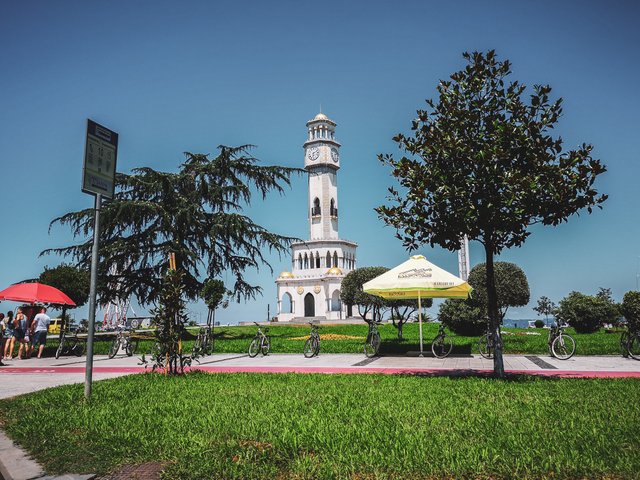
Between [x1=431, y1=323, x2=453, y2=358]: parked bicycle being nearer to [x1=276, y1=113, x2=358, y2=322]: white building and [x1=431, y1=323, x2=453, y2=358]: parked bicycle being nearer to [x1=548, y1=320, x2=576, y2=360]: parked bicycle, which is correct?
[x1=548, y1=320, x2=576, y2=360]: parked bicycle

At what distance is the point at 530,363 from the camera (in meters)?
12.7

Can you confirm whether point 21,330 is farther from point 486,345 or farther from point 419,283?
point 486,345

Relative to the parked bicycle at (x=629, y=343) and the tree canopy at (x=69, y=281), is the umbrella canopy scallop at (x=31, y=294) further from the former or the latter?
the parked bicycle at (x=629, y=343)

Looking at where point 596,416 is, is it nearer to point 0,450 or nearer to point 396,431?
point 396,431

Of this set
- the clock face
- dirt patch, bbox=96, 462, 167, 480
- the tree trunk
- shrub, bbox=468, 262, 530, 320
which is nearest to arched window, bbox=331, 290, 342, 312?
the clock face

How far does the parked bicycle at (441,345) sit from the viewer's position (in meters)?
14.8

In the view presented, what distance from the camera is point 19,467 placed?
174 inches

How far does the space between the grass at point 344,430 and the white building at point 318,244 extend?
65655 mm

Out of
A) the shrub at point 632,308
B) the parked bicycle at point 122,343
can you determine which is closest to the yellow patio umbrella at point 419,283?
the shrub at point 632,308

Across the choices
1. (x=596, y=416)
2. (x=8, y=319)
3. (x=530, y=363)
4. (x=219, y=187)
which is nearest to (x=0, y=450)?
(x=596, y=416)

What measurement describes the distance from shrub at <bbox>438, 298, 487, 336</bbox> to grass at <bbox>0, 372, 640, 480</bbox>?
52.3 ft

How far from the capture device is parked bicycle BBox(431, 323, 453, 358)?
14758mm

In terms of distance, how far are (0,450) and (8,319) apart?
1481 centimetres

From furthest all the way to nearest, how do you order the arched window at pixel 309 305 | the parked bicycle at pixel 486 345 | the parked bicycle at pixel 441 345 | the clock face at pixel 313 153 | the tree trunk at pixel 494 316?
the clock face at pixel 313 153
the arched window at pixel 309 305
the parked bicycle at pixel 441 345
the parked bicycle at pixel 486 345
the tree trunk at pixel 494 316
